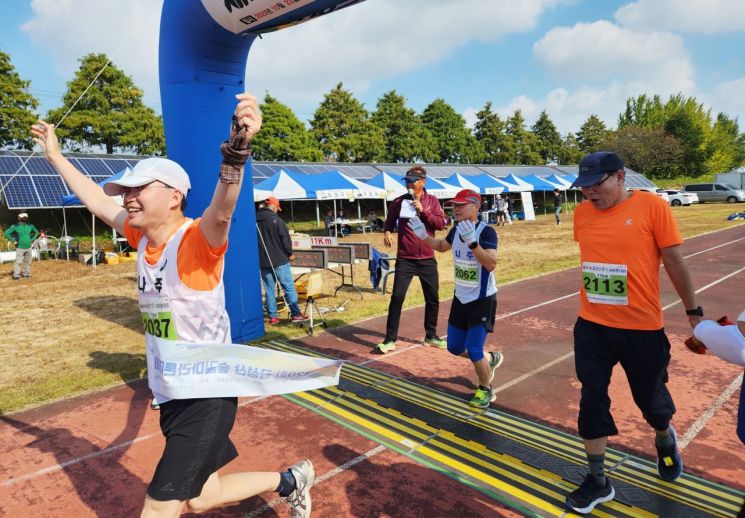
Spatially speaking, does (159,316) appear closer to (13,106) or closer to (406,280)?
(406,280)

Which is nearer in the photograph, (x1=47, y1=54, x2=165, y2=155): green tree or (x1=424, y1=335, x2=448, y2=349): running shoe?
(x1=424, y1=335, x2=448, y2=349): running shoe

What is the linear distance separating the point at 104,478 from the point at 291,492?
165cm

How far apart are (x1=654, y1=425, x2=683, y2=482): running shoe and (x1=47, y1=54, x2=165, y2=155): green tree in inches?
1393

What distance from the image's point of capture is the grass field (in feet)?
19.1

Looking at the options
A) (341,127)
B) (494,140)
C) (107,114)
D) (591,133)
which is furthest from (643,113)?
(107,114)

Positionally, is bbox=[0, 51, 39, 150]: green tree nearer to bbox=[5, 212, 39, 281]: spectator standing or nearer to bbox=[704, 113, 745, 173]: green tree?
bbox=[5, 212, 39, 281]: spectator standing

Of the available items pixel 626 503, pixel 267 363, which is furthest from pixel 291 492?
pixel 626 503

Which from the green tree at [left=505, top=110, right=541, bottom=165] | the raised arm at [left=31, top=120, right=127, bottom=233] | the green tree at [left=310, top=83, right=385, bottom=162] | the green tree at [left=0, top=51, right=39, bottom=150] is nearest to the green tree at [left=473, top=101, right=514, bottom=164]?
the green tree at [left=505, top=110, right=541, bottom=165]

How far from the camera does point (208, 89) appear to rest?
6047mm

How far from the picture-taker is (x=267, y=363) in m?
2.29

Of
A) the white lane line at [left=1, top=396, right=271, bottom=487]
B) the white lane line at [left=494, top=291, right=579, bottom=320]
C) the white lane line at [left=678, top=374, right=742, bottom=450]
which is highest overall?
the white lane line at [left=678, top=374, right=742, bottom=450]

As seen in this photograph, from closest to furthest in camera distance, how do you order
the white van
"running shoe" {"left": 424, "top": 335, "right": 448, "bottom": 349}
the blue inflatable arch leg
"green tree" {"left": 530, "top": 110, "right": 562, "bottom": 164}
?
the blue inflatable arch leg < "running shoe" {"left": 424, "top": 335, "right": 448, "bottom": 349} < the white van < "green tree" {"left": 530, "top": 110, "right": 562, "bottom": 164}

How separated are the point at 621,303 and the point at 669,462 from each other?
117 cm

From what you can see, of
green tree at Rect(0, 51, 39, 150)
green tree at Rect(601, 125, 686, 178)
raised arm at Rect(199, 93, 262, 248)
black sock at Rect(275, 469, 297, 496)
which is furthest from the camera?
green tree at Rect(601, 125, 686, 178)
